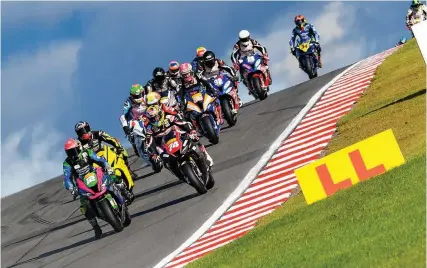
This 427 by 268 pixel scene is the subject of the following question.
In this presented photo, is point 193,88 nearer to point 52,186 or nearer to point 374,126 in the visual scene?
point 374,126

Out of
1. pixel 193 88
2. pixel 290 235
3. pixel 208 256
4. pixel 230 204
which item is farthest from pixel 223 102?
pixel 290 235

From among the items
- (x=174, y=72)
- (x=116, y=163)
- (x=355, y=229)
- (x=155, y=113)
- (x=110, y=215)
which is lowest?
(x=355, y=229)

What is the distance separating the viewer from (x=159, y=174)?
84.0 feet

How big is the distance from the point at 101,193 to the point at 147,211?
2.19 metres

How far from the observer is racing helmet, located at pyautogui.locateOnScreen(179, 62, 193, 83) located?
23375 mm

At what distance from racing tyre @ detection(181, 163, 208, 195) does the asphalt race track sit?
19cm

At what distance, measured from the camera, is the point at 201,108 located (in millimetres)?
23062

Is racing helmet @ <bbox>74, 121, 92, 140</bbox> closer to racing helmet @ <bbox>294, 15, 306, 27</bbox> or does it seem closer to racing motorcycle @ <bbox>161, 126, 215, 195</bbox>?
racing motorcycle @ <bbox>161, 126, 215, 195</bbox>

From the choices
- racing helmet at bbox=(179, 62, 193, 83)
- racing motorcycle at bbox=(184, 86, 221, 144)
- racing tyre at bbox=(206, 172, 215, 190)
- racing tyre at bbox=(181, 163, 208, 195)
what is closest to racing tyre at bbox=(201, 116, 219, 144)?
racing motorcycle at bbox=(184, 86, 221, 144)

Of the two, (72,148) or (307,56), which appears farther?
(307,56)

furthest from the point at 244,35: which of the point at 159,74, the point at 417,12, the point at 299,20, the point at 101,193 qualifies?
the point at 101,193

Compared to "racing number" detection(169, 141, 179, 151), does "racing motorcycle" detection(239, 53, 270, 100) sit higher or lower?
higher

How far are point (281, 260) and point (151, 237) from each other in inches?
306

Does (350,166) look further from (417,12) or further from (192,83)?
(417,12)
